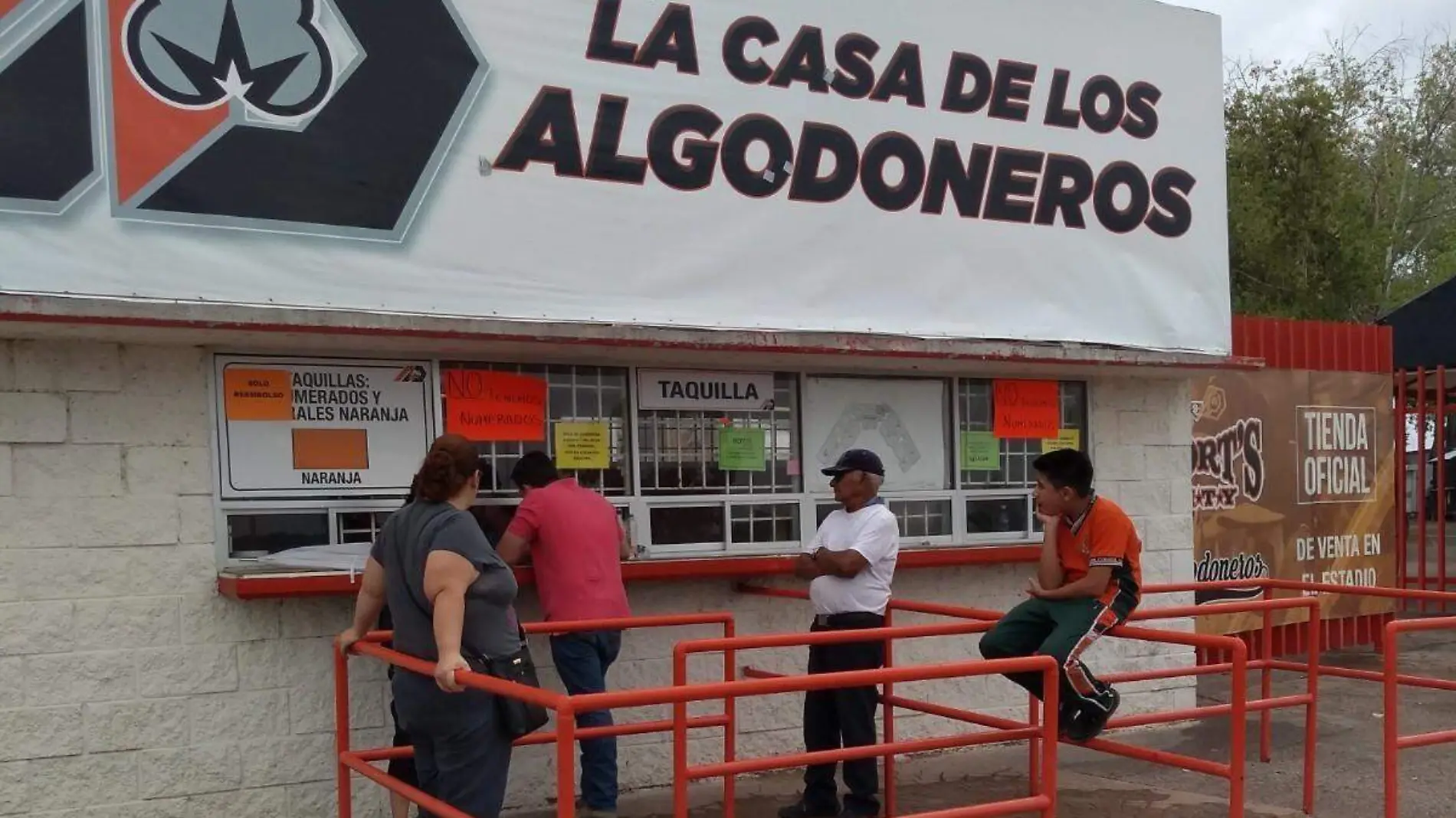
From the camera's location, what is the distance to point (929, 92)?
302 inches

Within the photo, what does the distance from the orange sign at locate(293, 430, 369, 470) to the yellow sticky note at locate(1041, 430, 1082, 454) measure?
4.04 m

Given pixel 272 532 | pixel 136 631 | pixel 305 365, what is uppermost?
pixel 305 365

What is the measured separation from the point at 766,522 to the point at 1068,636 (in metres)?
2.10

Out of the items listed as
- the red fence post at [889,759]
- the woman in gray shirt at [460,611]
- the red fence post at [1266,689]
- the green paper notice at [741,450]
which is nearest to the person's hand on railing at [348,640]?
the woman in gray shirt at [460,611]

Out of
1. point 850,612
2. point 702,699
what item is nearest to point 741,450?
point 850,612

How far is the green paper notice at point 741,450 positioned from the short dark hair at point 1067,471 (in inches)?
76.7

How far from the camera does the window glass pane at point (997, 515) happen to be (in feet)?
26.7

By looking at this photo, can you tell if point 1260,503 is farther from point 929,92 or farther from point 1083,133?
point 929,92

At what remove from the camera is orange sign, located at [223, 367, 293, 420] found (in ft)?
19.6

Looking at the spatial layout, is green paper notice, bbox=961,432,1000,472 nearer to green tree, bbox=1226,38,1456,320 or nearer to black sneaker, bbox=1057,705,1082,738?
black sneaker, bbox=1057,705,1082,738

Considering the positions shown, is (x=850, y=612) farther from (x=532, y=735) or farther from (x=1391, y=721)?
(x=1391, y=721)

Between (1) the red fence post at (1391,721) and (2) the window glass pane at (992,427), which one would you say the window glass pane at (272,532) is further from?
(1) the red fence post at (1391,721)

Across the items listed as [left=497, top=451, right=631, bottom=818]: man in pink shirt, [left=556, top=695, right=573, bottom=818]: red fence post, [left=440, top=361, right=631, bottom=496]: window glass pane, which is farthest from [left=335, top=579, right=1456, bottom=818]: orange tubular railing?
[left=440, top=361, right=631, bottom=496]: window glass pane

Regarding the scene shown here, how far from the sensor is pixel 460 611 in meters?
4.32
